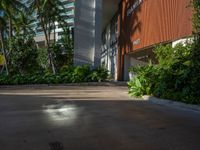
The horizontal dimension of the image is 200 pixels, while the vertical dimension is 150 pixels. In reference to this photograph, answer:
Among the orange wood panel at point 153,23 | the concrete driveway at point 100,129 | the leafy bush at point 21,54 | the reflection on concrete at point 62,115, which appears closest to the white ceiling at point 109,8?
the orange wood panel at point 153,23

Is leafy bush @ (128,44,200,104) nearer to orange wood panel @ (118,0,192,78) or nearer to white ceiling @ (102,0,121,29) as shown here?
orange wood panel @ (118,0,192,78)

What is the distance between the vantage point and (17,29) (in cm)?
4841

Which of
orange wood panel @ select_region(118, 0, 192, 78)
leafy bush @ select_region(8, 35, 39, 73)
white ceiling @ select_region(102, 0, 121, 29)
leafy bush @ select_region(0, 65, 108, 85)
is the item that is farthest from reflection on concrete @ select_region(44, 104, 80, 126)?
leafy bush @ select_region(8, 35, 39, 73)

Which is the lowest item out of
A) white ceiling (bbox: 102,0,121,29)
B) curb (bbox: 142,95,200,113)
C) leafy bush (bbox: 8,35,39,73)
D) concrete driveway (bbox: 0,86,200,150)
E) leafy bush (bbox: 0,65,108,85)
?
concrete driveway (bbox: 0,86,200,150)

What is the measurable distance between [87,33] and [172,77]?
18.6 m

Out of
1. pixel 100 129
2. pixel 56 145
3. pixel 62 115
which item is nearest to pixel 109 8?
pixel 62 115

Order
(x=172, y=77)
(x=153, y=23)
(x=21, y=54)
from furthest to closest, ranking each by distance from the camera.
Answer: (x=21, y=54) < (x=153, y=23) < (x=172, y=77)

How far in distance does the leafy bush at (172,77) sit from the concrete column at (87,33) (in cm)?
1413

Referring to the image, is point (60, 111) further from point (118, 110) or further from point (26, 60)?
point (26, 60)

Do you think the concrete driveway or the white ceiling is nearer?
the concrete driveway

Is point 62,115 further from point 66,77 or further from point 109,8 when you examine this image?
point 109,8

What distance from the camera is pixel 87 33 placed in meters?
31.7

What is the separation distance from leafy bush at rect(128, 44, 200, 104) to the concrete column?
556 inches

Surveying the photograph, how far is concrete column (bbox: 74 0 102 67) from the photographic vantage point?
31.3 m
